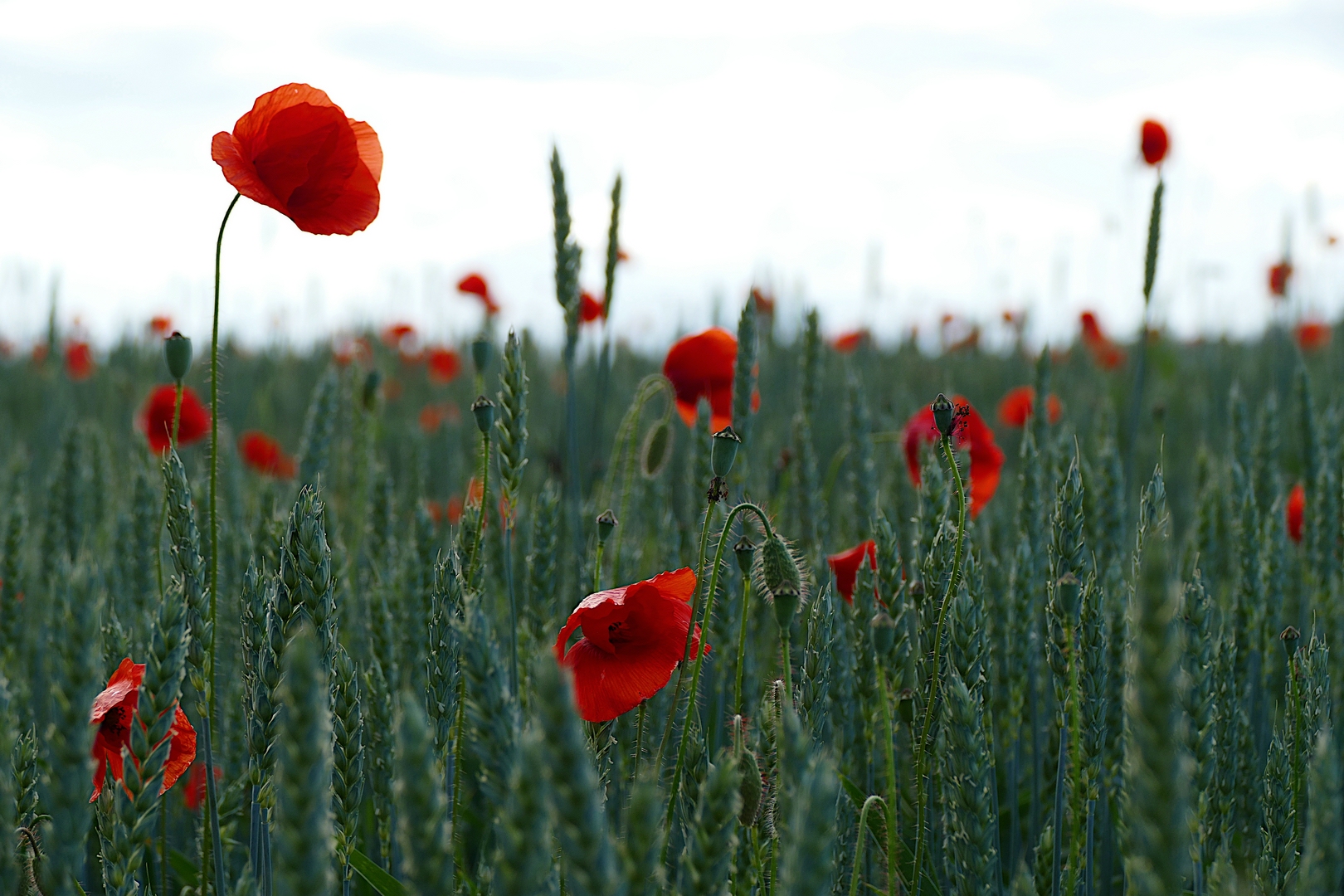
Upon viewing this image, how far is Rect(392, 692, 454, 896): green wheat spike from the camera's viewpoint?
1.68 feet

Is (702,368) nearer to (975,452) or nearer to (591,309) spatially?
(975,452)

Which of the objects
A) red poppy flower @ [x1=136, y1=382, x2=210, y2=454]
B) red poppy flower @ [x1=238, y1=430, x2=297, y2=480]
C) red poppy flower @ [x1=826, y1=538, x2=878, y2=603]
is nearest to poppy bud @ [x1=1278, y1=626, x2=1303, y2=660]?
red poppy flower @ [x1=826, y1=538, x2=878, y2=603]

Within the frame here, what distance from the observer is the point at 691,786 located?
2.95 ft

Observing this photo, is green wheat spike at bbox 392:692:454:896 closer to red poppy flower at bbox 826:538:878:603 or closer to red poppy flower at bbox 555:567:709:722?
red poppy flower at bbox 555:567:709:722

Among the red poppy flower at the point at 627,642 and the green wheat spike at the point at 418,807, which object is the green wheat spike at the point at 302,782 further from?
the red poppy flower at the point at 627,642

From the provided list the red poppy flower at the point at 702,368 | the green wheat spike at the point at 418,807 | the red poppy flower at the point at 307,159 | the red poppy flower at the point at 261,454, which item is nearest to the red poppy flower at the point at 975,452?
the red poppy flower at the point at 702,368

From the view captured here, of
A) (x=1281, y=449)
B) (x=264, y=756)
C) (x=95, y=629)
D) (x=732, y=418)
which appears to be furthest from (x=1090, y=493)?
(x=1281, y=449)

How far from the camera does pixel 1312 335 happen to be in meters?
5.30

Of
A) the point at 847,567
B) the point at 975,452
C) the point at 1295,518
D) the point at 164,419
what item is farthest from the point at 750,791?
the point at 164,419

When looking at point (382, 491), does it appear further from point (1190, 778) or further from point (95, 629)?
point (1190, 778)

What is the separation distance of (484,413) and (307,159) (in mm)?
393

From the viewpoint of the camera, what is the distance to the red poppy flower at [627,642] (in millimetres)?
1009

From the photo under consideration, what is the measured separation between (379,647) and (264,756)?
46cm

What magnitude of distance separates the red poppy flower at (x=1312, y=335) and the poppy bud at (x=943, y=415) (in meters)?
5.06
